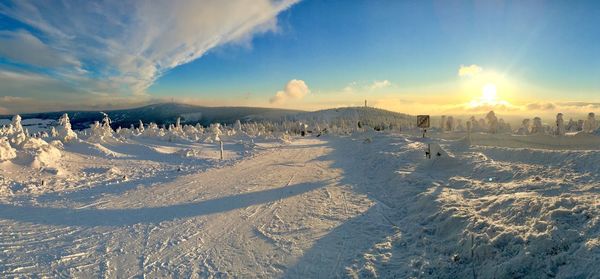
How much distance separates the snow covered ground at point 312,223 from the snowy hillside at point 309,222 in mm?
38

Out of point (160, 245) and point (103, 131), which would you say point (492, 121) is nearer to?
point (103, 131)

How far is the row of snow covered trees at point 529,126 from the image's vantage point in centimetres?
3078

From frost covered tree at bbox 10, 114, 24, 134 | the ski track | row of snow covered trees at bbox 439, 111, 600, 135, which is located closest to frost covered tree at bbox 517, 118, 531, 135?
row of snow covered trees at bbox 439, 111, 600, 135

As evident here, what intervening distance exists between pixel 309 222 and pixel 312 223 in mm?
130

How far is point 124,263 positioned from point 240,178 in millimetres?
10558

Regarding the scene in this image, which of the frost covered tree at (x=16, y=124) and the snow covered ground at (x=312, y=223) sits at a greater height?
the frost covered tree at (x=16, y=124)

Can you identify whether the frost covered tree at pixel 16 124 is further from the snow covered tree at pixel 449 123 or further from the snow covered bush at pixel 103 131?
the snow covered tree at pixel 449 123

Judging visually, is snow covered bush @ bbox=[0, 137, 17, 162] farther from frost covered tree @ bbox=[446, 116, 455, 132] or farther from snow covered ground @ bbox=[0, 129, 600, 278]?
frost covered tree @ bbox=[446, 116, 455, 132]

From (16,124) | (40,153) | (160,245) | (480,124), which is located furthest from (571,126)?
(16,124)

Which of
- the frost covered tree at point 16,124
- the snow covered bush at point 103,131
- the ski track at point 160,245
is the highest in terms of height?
the frost covered tree at point 16,124

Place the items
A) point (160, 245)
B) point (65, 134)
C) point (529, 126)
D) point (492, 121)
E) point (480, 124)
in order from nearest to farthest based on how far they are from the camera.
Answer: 1. point (160, 245)
2. point (65, 134)
3. point (529, 126)
4. point (492, 121)
5. point (480, 124)

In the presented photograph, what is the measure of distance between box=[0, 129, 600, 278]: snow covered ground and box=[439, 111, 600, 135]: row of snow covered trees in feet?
58.9

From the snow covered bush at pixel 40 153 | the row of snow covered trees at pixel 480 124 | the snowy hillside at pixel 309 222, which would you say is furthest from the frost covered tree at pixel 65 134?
the row of snow covered trees at pixel 480 124

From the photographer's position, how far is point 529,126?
40.5 m
